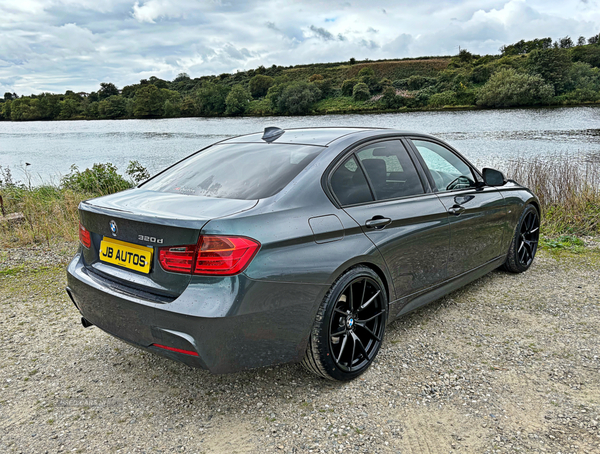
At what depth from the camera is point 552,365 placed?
2.86m

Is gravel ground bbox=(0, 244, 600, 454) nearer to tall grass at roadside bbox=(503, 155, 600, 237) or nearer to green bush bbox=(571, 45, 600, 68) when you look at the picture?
tall grass at roadside bbox=(503, 155, 600, 237)

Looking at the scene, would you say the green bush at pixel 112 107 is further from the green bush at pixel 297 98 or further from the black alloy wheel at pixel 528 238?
the black alloy wheel at pixel 528 238

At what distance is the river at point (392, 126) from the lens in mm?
21094

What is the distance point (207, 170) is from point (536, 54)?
43501 millimetres

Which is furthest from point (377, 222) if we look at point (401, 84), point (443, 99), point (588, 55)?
point (588, 55)

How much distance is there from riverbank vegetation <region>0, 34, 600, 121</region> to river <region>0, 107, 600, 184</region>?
5.25 feet

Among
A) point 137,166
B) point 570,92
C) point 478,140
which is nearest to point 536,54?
point 570,92

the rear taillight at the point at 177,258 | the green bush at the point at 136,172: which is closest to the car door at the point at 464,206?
the rear taillight at the point at 177,258

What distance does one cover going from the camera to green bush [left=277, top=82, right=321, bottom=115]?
39.8m

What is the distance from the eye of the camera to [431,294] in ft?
11.0

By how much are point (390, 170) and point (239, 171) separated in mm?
1078

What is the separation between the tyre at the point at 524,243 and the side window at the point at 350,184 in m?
2.41

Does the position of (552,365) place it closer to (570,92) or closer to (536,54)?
(570,92)

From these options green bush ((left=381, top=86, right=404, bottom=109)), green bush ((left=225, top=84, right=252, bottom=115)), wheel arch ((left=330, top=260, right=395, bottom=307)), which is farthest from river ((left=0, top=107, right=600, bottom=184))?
wheel arch ((left=330, top=260, right=395, bottom=307))
